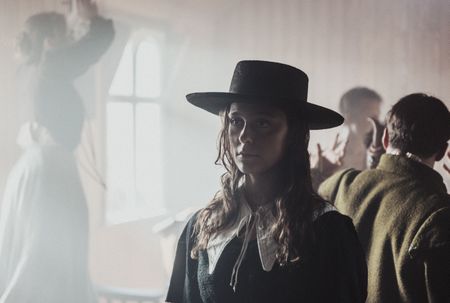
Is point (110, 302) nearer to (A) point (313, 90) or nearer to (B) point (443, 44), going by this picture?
(A) point (313, 90)

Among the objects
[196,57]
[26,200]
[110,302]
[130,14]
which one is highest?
[130,14]

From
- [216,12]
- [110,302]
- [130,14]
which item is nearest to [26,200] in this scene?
[110,302]

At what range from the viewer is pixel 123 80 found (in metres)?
1.37

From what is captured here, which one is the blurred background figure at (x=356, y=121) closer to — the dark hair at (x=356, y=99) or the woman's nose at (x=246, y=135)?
the dark hair at (x=356, y=99)

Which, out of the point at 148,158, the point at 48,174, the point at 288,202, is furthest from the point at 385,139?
the point at 48,174

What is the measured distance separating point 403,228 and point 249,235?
327 millimetres

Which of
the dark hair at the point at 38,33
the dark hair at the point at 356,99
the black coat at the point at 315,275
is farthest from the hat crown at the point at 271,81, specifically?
the dark hair at the point at 38,33

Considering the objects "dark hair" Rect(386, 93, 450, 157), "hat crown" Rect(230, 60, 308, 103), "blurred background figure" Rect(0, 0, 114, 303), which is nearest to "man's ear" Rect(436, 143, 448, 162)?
"dark hair" Rect(386, 93, 450, 157)

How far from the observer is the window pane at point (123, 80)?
4.48ft

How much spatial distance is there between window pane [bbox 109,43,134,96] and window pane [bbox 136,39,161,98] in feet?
0.07

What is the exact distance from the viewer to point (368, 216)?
1053 millimetres

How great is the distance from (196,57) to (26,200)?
62cm

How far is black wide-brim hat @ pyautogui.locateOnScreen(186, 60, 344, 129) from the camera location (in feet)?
2.89

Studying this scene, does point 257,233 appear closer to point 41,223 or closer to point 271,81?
point 271,81
